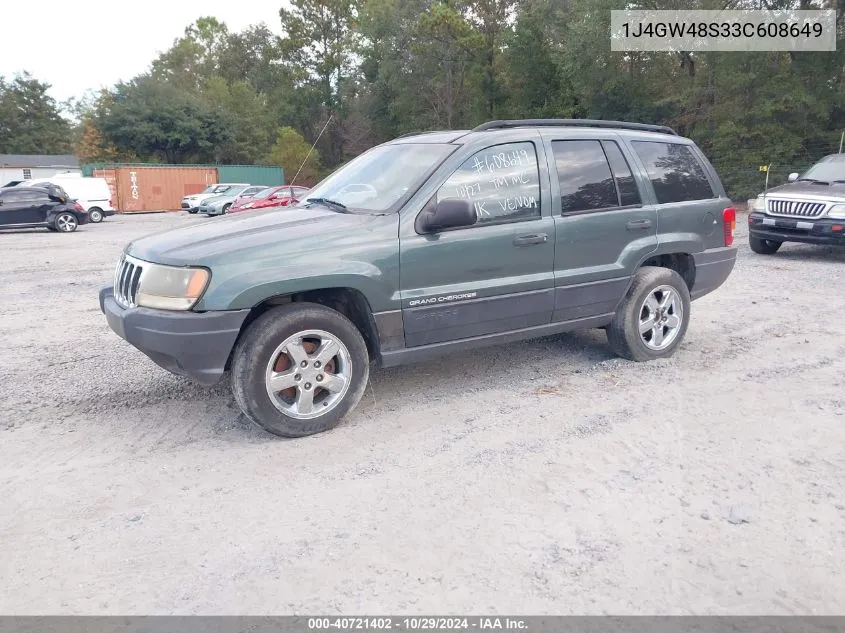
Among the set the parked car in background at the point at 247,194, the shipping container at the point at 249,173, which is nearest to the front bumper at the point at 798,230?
the parked car in background at the point at 247,194

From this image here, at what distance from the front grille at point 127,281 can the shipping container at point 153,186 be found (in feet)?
118

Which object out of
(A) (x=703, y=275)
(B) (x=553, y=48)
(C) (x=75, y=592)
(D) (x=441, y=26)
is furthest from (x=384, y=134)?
(C) (x=75, y=592)

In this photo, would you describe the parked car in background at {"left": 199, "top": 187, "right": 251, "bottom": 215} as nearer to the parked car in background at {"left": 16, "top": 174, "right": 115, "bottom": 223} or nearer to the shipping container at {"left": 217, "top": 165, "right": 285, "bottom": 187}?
the parked car in background at {"left": 16, "top": 174, "right": 115, "bottom": 223}

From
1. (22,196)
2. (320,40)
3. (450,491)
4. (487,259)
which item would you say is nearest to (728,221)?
(487,259)

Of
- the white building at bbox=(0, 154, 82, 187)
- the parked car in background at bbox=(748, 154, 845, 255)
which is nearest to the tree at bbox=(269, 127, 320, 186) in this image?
the white building at bbox=(0, 154, 82, 187)

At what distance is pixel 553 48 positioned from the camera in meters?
38.9

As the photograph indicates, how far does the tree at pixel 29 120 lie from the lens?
226 feet

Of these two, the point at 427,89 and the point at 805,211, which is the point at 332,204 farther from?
the point at 427,89

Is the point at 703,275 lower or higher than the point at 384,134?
lower

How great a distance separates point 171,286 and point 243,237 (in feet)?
1.69

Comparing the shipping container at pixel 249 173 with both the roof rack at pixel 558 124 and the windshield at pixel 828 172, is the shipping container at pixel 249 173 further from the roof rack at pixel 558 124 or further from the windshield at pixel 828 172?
the roof rack at pixel 558 124

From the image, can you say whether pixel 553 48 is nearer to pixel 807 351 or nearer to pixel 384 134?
pixel 384 134

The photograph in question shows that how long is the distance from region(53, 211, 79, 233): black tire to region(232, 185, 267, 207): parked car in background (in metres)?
6.91

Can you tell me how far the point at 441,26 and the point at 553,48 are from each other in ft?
28.0
